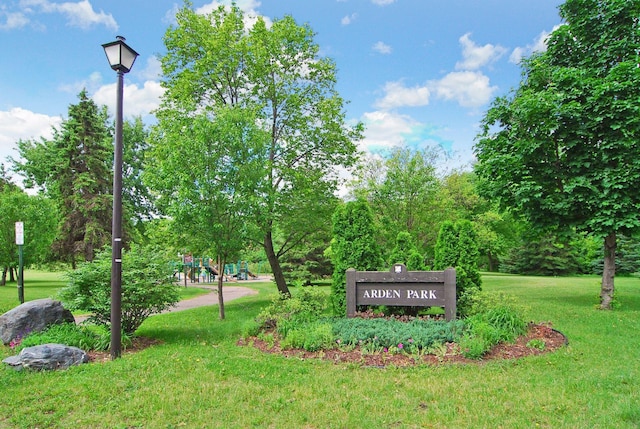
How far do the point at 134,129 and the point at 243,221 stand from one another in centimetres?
2379

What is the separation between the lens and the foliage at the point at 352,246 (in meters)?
8.76

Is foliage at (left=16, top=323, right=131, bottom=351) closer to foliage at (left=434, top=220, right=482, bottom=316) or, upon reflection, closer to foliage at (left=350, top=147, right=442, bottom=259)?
foliage at (left=434, top=220, right=482, bottom=316)

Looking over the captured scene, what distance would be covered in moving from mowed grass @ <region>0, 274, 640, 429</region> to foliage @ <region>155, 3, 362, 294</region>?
6571 millimetres

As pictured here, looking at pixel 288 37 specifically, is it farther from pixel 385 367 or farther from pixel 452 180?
pixel 452 180

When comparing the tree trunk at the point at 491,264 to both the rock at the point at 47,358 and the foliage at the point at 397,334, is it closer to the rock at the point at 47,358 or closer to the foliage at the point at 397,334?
the foliage at the point at 397,334

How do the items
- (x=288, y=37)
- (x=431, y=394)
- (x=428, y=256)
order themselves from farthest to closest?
(x=428, y=256) → (x=288, y=37) → (x=431, y=394)

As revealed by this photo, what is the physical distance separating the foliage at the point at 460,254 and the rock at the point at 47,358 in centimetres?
671

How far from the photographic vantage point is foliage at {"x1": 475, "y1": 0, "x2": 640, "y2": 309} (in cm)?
970

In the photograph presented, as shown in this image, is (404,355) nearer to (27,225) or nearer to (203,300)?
(203,300)

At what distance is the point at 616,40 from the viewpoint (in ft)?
34.9

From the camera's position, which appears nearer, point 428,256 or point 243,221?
point 243,221

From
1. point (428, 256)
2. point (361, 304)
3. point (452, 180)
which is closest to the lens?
point (361, 304)

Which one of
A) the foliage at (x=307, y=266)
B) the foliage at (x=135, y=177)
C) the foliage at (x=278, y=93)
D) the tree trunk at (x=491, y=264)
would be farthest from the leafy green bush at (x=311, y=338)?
the tree trunk at (x=491, y=264)

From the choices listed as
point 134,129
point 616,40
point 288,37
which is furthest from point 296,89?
point 134,129
